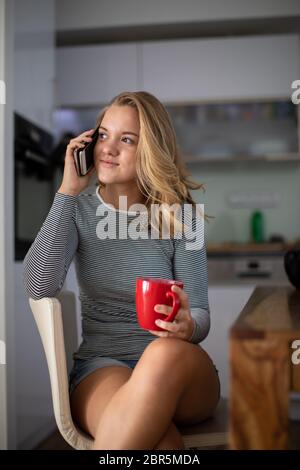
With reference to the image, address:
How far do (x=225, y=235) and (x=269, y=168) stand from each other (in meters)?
0.46

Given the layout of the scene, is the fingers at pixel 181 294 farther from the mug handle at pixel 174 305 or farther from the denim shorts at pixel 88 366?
the denim shorts at pixel 88 366

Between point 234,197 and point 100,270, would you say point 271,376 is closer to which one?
point 100,270

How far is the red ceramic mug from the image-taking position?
2.83ft

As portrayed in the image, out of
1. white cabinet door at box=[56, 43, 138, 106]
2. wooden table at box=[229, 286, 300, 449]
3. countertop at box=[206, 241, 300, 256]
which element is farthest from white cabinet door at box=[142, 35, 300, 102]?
wooden table at box=[229, 286, 300, 449]

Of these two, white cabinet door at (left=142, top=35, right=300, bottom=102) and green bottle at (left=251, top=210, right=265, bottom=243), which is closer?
white cabinet door at (left=142, top=35, right=300, bottom=102)

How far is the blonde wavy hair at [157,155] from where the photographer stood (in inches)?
49.2

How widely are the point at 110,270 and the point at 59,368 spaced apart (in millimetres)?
263

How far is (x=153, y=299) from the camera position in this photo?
34.0 inches

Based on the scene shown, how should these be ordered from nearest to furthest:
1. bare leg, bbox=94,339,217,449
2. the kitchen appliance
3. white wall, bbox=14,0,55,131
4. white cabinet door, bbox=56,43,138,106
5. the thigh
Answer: bare leg, bbox=94,339,217,449
the thigh
the kitchen appliance
white wall, bbox=14,0,55,131
white cabinet door, bbox=56,43,138,106

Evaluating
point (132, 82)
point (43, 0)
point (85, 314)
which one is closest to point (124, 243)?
point (85, 314)

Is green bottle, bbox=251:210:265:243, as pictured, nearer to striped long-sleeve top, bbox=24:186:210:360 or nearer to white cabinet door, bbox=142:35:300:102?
white cabinet door, bbox=142:35:300:102

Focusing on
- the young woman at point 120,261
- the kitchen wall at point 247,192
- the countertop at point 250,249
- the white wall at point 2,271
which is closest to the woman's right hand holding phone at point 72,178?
the young woman at point 120,261

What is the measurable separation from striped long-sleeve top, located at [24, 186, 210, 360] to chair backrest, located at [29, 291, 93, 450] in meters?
0.09

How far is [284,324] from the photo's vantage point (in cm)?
68
